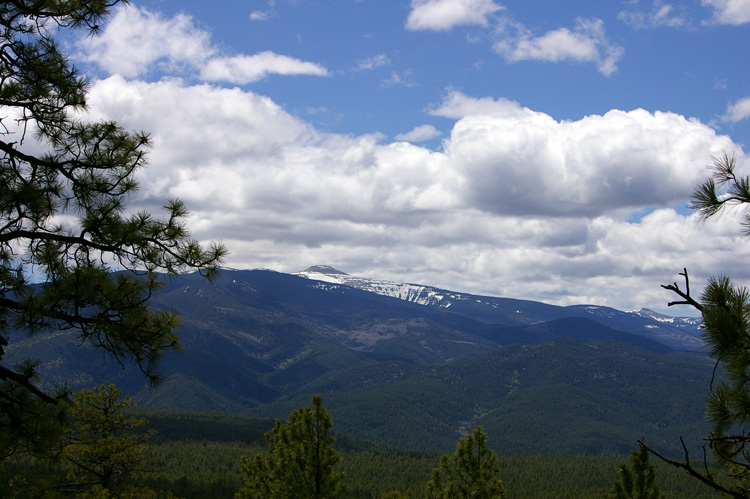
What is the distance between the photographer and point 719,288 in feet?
26.9

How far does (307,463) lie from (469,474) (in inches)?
262

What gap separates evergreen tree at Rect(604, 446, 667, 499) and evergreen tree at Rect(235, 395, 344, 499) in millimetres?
10461

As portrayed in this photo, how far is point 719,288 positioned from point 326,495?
15.5 meters

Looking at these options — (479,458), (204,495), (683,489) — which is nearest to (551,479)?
(683,489)

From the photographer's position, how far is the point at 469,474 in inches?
867

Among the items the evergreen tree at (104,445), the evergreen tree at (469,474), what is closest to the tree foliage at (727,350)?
the evergreen tree at (469,474)

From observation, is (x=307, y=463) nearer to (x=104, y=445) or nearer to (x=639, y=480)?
(x=104, y=445)

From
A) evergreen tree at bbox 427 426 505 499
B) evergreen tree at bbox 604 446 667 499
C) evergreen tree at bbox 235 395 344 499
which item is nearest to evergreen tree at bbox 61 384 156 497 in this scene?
evergreen tree at bbox 235 395 344 499

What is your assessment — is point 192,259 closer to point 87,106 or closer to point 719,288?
point 87,106

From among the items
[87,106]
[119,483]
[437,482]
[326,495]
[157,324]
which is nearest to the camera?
[157,324]

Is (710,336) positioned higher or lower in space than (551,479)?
higher

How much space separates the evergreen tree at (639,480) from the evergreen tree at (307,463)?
10.5 metres

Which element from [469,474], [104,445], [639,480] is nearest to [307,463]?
[469,474]

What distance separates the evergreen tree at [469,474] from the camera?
790 inches
